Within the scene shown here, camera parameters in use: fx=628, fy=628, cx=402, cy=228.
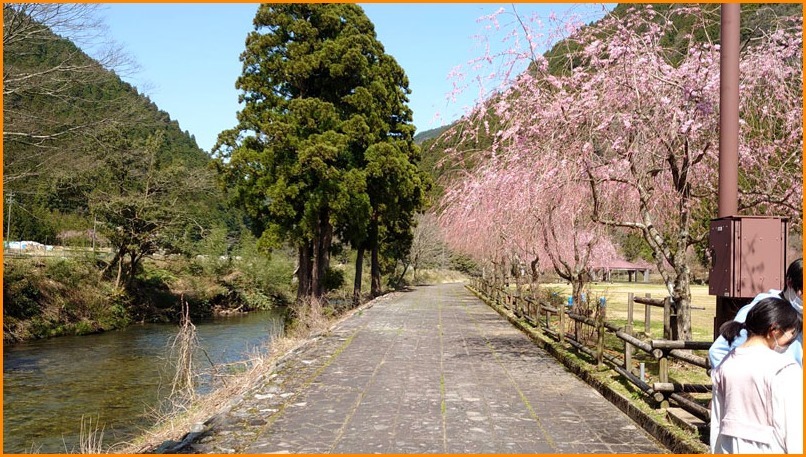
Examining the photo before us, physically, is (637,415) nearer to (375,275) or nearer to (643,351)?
(643,351)

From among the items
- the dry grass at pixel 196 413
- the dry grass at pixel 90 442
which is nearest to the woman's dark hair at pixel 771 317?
the dry grass at pixel 196 413

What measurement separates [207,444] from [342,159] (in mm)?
18506

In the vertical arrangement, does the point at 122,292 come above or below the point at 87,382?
above

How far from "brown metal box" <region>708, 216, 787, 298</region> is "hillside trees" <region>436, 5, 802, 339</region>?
10.9 ft

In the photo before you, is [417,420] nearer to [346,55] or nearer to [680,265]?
[680,265]

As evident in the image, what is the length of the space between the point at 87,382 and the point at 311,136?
418 inches

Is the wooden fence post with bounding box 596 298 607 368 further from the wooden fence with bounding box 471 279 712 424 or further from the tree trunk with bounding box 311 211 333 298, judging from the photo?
the tree trunk with bounding box 311 211 333 298

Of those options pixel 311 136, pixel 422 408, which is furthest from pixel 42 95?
pixel 422 408

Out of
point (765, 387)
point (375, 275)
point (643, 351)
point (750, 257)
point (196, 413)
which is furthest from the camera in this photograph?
point (375, 275)

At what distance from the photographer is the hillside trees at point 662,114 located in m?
8.15

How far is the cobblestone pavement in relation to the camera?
5770mm

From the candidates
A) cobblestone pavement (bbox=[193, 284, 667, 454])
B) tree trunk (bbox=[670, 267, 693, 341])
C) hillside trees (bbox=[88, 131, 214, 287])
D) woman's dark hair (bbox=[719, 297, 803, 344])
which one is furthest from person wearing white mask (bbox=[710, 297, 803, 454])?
hillside trees (bbox=[88, 131, 214, 287])

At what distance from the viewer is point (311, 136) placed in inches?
856

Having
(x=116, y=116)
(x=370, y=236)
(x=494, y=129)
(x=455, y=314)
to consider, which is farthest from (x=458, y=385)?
(x=370, y=236)
